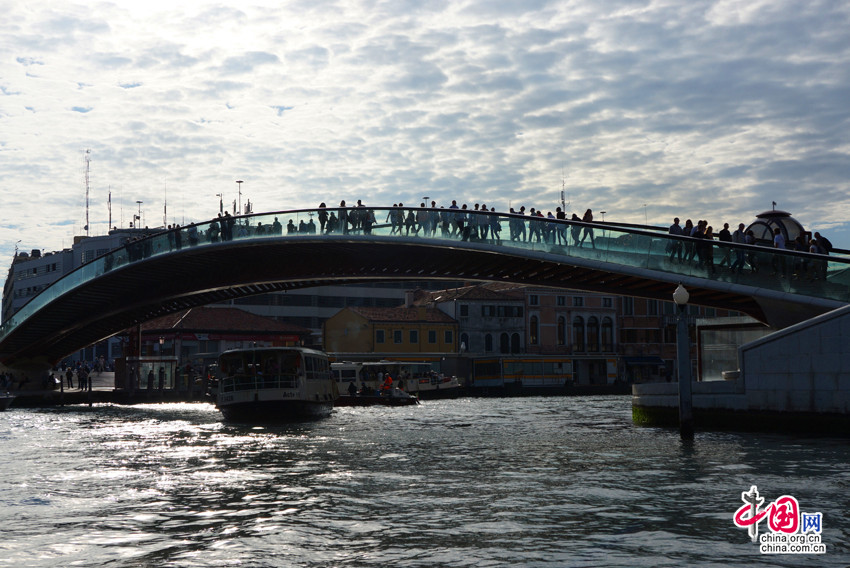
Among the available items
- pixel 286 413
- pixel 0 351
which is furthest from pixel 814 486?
pixel 0 351

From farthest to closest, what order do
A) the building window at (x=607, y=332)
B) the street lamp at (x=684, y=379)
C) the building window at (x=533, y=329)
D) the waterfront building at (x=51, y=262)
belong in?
1. the waterfront building at (x=51, y=262)
2. the building window at (x=607, y=332)
3. the building window at (x=533, y=329)
4. the street lamp at (x=684, y=379)

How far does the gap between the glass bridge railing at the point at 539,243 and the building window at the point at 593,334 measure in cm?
3958

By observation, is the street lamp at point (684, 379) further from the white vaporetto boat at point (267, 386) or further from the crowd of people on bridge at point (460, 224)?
the white vaporetto boat at point (267, 386)

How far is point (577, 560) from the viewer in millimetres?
8469

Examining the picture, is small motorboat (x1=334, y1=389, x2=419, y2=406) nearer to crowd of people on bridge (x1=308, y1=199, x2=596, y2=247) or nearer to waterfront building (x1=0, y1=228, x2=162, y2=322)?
crowd of people on bridge (x1=308, y1=199, x2=596, y2=247)

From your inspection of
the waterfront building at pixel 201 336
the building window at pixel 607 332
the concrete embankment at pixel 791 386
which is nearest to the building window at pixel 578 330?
the building window at pixel 607 332

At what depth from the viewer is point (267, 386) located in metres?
29.1

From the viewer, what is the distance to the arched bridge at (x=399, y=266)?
22.6m

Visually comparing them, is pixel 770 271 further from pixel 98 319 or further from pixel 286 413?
pixel 98 319

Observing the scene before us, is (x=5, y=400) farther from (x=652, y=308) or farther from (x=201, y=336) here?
(x=652, y=308)

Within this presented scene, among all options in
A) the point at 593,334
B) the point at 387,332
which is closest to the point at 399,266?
the point at 387,332

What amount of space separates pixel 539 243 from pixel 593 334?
4365 cm

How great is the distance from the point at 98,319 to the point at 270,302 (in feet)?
101

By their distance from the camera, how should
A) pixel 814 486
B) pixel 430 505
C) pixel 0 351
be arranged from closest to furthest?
pixel 430 505, pixel 814 486, pixel 0 351
